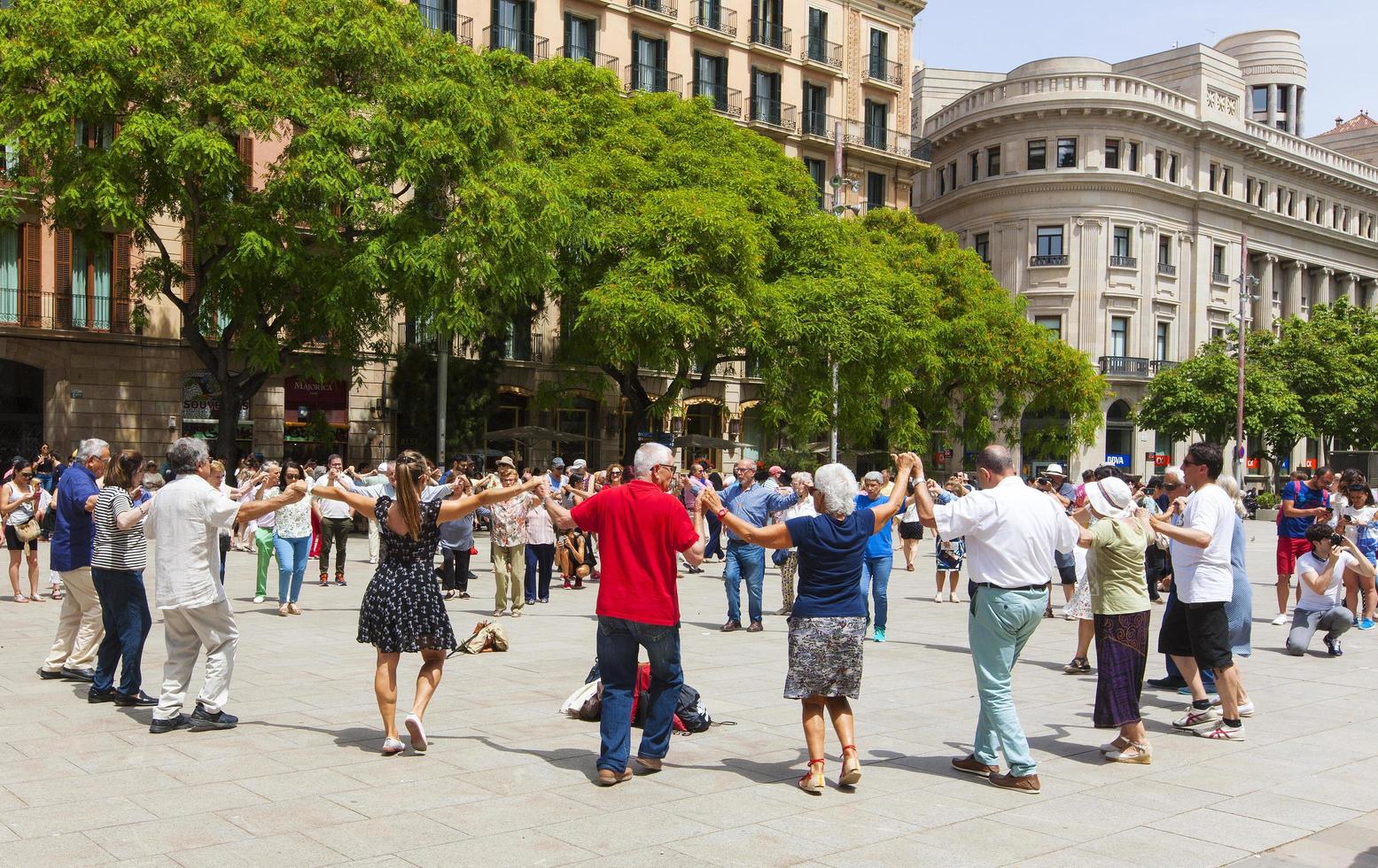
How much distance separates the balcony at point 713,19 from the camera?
42906 mm

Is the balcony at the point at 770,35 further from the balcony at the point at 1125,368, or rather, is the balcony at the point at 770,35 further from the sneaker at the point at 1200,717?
the sneaker at the point at 1200,717

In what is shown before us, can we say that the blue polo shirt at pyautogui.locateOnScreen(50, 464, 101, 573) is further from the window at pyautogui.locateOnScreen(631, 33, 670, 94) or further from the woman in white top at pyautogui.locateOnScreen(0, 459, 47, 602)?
the window at pyautogui.locateOnScreen(631, 33, 670, 94)

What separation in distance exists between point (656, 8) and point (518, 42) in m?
5.60

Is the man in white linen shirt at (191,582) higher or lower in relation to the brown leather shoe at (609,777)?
higher

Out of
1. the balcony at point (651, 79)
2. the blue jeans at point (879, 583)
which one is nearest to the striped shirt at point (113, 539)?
the blue jeans at point (879, 583)

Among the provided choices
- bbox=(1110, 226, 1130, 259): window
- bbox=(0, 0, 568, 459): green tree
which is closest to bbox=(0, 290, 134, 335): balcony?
bbox=(0, 0, 568, 459): green tree

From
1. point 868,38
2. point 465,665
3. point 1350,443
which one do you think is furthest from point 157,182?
point 1350,443

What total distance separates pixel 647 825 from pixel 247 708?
397 cm

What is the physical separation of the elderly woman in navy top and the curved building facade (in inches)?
1837

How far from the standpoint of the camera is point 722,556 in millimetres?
23734

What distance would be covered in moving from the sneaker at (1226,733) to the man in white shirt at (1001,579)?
2.16 m

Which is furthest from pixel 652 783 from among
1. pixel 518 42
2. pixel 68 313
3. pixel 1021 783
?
pixel 518 42

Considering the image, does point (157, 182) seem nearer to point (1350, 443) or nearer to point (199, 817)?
point (199, 817)

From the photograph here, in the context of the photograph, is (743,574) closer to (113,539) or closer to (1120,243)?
(113,539)
